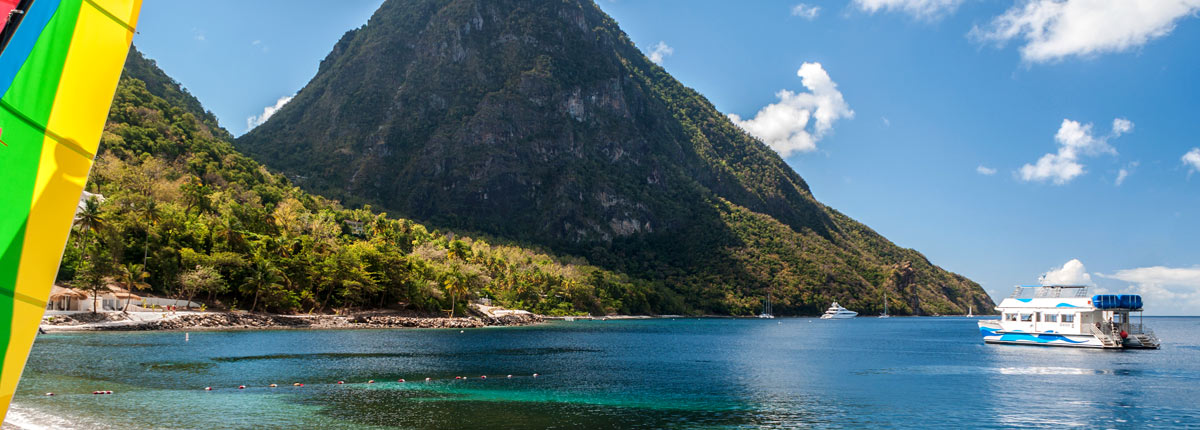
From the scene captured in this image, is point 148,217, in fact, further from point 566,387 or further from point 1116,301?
point 1116,301

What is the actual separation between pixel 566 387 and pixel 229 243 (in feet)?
244

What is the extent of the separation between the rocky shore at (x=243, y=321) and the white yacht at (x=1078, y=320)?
79871 millimetres

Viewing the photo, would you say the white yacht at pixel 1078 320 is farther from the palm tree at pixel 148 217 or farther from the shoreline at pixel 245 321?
the palm tree at pixel 148 217

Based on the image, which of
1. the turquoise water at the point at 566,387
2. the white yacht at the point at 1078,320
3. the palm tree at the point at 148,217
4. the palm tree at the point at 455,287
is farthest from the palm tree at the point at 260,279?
the white yacht at the point at 1078,320

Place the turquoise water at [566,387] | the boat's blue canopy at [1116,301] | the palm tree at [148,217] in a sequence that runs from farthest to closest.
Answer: the palm tree at [148,217], the boat's blue canopy at [1116,301], the turquoise water at [566,387]

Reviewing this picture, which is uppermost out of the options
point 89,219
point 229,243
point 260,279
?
point 89,219

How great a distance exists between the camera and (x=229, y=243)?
98000 millimetres

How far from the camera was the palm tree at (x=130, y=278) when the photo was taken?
272 ft

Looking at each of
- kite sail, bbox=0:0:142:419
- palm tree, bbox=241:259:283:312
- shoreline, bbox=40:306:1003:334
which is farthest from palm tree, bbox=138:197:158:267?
kite sail, bbox=0:0:142:419

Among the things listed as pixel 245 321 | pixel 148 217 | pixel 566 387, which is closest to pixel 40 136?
pixel 566 387

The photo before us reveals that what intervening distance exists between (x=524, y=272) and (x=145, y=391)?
462ft

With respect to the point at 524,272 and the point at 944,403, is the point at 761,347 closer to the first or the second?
the point at 944,403

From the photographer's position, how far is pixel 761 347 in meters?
87.2

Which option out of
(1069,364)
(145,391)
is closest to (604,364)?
(145,391)
